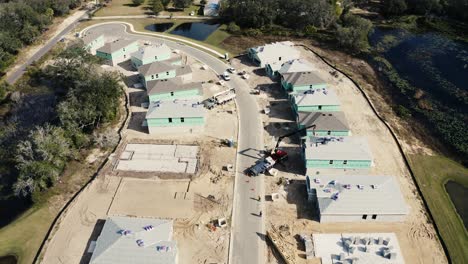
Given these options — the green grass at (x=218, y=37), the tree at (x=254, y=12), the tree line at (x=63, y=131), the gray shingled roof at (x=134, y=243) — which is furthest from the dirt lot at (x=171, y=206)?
the tree at (x=254, y=12)

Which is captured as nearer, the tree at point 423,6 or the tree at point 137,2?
the tree at point 423,6

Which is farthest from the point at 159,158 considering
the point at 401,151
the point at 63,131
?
the point at 401,151

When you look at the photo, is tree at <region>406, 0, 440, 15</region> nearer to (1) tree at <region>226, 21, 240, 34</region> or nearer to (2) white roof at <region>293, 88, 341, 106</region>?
(1) tree at <region>226, 21, 240, 34</region>

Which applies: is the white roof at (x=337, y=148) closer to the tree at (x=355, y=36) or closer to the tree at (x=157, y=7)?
the tree at (x=355, y=36)

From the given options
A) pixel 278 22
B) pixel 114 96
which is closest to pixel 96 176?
pixel 114 96

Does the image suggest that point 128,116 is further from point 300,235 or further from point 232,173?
point 300,235

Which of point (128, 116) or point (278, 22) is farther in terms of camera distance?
point (278, 22)

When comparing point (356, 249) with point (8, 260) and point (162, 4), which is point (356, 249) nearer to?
point (8, 260)
